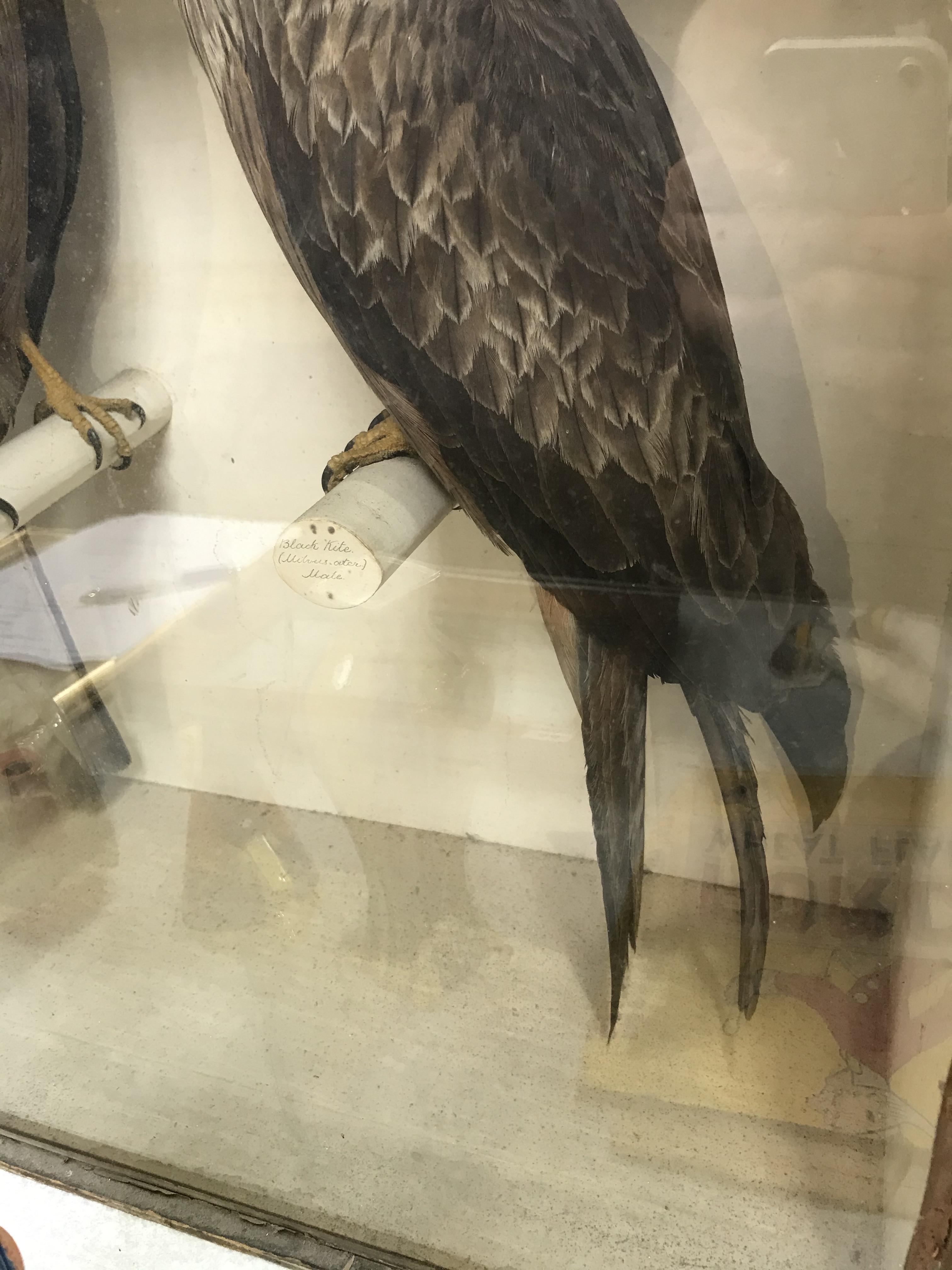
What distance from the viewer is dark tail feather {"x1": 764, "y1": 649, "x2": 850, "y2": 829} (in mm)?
826

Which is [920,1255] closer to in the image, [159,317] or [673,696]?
[673,696]

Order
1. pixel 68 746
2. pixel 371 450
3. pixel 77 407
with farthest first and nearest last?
pixel 68 746, pixel 77 407, pixel 371 450

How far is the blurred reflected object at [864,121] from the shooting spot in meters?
0.62

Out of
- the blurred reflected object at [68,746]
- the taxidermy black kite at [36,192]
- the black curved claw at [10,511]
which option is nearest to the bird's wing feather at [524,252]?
the taxidermy black kite at [36,192]

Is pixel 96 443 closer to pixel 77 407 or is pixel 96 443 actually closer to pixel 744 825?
pixel 77 407

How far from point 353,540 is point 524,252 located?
266 mm

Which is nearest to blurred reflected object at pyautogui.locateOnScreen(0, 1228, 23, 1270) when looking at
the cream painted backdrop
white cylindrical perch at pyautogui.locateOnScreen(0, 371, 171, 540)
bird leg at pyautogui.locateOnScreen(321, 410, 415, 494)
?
the cream painted backdrop

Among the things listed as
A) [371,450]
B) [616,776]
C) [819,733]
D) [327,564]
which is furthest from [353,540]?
[819,733]

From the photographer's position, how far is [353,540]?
2.21ft

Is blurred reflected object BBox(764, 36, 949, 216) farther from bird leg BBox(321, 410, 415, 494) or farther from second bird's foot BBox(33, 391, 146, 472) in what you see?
second bird's foot BBox(33, 391, 146, 472)

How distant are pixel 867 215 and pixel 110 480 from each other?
895 millimetres

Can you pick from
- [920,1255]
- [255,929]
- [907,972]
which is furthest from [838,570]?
[255,929]

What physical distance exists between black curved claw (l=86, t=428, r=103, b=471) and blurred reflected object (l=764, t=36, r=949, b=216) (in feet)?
2.53

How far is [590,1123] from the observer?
93cm
